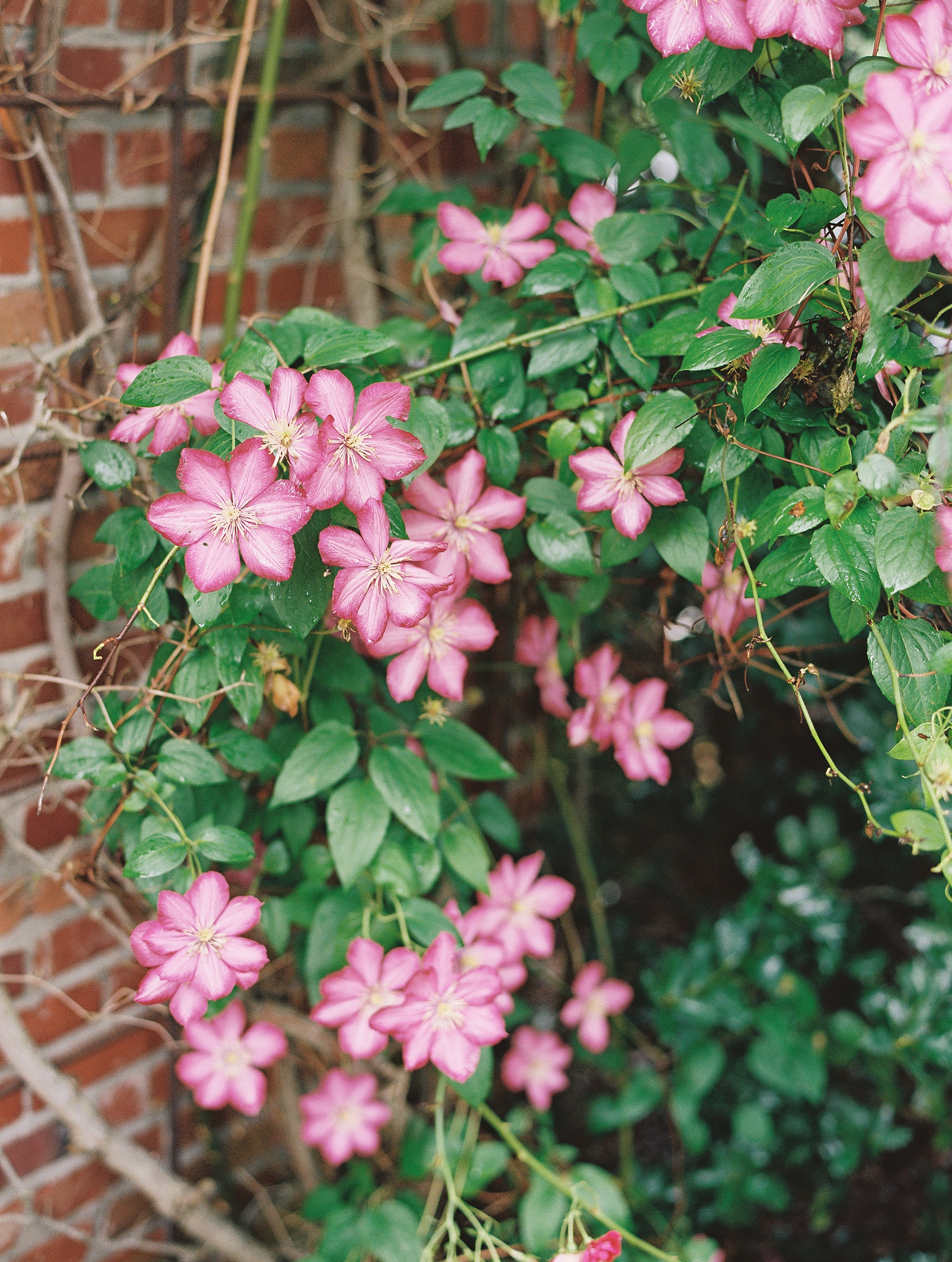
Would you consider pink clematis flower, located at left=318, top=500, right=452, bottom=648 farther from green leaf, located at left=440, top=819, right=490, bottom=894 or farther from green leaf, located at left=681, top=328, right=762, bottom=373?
green leaf, located at left=440, top=819, right=490, bottom=894

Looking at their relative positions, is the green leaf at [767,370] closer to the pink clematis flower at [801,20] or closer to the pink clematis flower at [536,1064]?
the pink clematis flower at [801,20]

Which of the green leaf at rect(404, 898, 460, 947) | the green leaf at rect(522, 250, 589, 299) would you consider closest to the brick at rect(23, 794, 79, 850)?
the green leaf at rect(404, 898, 460, 947)

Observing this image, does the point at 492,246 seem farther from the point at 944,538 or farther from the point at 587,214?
the point at 944,538

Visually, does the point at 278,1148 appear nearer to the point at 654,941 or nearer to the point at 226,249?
the point at 654,941

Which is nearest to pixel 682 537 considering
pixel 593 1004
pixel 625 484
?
pixel 625 484

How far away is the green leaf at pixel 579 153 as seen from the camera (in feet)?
3.19

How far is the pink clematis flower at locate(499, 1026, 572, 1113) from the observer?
1380 mm

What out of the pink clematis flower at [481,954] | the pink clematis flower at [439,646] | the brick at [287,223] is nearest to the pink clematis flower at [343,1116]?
the pink clematis flower at [481,954]

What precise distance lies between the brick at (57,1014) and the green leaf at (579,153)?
1055 mm

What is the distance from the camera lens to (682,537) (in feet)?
2.69

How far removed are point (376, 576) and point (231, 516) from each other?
11 cm

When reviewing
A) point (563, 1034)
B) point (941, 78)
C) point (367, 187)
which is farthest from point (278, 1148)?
point (941, 78)

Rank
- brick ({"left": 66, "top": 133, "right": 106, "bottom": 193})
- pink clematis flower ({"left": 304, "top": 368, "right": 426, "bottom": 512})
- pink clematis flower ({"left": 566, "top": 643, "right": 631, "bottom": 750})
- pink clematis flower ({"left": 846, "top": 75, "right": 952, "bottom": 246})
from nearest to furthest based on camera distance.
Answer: pink clematis flower ({"left": 846, "top": 75, "right": 952, "bottom": 246})
pink clematis flower ({"left": 304, "top": 368, "right": 426, "bottom": 512})
brick ({"left": 66, "top": 133, "right": 106, "bottom": 193})
pink clematis flower ({"left": 566, "top": 643, "right": 631, "bottom": 750})

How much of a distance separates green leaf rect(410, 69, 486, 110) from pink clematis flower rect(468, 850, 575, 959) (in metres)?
0.82
